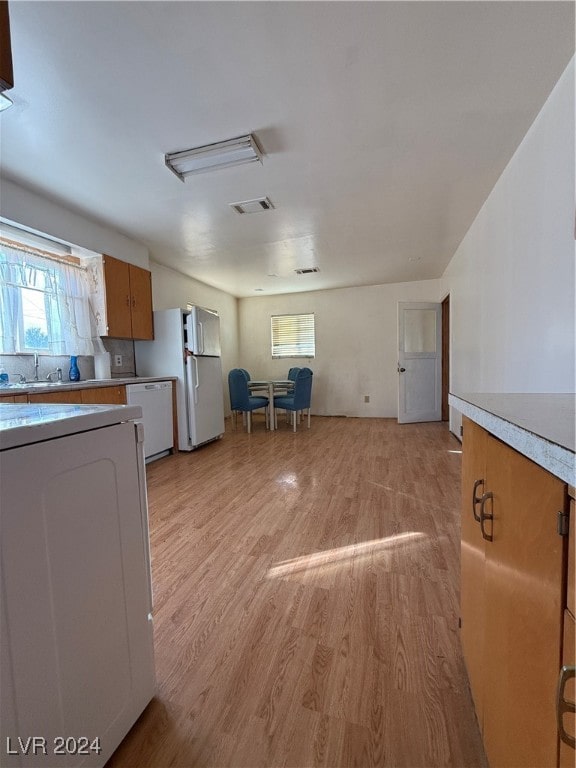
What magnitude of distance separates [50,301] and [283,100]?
8.35ft

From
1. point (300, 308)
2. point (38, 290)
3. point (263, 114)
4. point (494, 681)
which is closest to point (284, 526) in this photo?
point (494, 681)

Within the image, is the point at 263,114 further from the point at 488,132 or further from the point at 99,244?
the point at 99,244

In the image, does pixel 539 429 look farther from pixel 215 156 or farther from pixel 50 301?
pixel 50 301

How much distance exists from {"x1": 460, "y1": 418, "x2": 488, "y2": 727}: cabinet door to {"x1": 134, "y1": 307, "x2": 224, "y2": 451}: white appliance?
329 cm

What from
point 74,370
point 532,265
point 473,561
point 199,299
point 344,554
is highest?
point 199,299

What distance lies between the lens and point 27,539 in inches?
24.5

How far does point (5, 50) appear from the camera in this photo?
896 mm

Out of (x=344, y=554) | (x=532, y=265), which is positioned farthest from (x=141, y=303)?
(x=532, y=265)

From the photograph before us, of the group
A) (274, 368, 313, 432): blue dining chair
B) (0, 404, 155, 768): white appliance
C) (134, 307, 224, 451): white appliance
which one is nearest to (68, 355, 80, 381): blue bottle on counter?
(134, 307, 224, 451): white appliance

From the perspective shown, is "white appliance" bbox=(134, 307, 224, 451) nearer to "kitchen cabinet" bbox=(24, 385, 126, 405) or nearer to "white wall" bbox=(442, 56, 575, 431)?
"kitchen cabinet" bbox=(24, 385, 126, 405)

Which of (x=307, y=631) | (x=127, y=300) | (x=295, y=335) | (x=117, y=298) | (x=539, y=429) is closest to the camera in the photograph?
(x=539, y=429)

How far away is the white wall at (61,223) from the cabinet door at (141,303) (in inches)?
6.8

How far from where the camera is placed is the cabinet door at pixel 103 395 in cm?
256

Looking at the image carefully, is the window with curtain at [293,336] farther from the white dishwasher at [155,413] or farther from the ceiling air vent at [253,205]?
the ceiling air vent at [253,205]
